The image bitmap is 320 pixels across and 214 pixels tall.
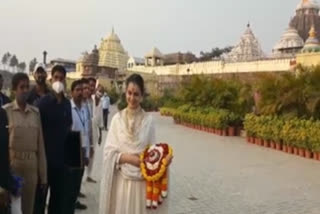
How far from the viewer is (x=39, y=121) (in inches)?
151

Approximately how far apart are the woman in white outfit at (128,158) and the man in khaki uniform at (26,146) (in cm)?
71

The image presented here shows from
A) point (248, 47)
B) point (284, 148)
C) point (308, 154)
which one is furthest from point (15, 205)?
point (248, 47)

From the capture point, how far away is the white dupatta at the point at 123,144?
333cm

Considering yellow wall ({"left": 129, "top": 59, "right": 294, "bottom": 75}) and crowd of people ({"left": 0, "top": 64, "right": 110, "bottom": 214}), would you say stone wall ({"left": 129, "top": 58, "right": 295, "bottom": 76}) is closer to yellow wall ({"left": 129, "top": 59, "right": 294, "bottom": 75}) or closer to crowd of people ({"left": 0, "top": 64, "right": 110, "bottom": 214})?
yellow wall ({"left": 129, "top": 59, "right": 294, "bottom": 75})

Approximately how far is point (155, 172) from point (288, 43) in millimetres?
39873

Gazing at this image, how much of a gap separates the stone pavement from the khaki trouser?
5.79 ft

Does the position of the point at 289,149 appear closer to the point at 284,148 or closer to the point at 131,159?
the point at 284,148

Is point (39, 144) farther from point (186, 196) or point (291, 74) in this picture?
point (291, 74)

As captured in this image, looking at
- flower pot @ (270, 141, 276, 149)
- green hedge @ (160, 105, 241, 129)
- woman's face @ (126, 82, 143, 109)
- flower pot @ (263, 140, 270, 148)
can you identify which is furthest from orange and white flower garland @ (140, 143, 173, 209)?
green hedge @ (160, 105, 241, 129)

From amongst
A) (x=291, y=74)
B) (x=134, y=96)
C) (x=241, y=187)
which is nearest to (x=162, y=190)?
(x=134, y=96)

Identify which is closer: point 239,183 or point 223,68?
point 239,183

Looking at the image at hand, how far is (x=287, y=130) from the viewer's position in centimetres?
1149

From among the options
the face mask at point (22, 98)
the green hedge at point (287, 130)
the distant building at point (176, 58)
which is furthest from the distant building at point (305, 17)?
the face mask at point (22, 98)

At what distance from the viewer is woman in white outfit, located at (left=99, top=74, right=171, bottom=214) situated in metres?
3.30
